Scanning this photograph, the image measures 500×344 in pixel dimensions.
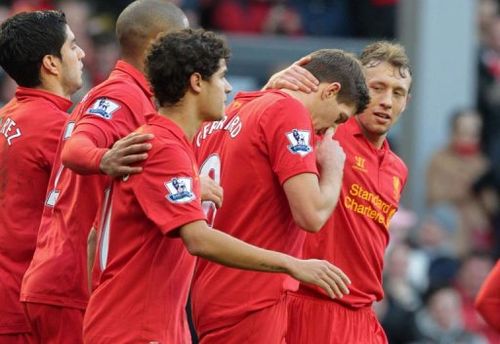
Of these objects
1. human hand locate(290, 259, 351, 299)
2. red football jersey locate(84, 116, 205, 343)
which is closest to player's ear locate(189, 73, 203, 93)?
red football jersey locate(84, 116, 205, 343)

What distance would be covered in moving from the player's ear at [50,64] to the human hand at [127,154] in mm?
1201

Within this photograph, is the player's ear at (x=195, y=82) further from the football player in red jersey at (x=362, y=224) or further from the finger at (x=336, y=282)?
the football player in red jersey at (x=362, y=224)

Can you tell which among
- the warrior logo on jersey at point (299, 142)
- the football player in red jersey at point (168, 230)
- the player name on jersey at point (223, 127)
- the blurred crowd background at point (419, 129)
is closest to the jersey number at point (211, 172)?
the player name on jersey at point (223, 127)

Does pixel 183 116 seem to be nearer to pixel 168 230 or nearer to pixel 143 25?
pixel 168 230

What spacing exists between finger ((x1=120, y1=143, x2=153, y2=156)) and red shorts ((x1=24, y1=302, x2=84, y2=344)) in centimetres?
125

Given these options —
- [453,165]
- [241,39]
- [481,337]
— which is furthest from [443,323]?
[241,39]

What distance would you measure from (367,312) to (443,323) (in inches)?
213

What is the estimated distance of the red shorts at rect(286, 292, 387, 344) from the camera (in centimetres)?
750

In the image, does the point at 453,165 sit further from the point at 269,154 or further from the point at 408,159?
the point at 269,154

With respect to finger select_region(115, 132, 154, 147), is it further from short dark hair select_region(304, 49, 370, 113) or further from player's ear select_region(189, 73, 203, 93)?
short dark hair select_region(304, 49, 370, 113)

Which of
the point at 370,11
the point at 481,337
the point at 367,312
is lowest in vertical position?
the point at 481,337

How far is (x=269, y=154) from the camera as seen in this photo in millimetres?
6852

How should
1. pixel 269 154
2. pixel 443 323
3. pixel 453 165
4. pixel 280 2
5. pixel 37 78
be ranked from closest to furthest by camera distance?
pixel 269 154, pixel 37 78, pixel 443 323, pixel 453 165, pixel 280 2

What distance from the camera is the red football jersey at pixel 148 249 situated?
620 cm
